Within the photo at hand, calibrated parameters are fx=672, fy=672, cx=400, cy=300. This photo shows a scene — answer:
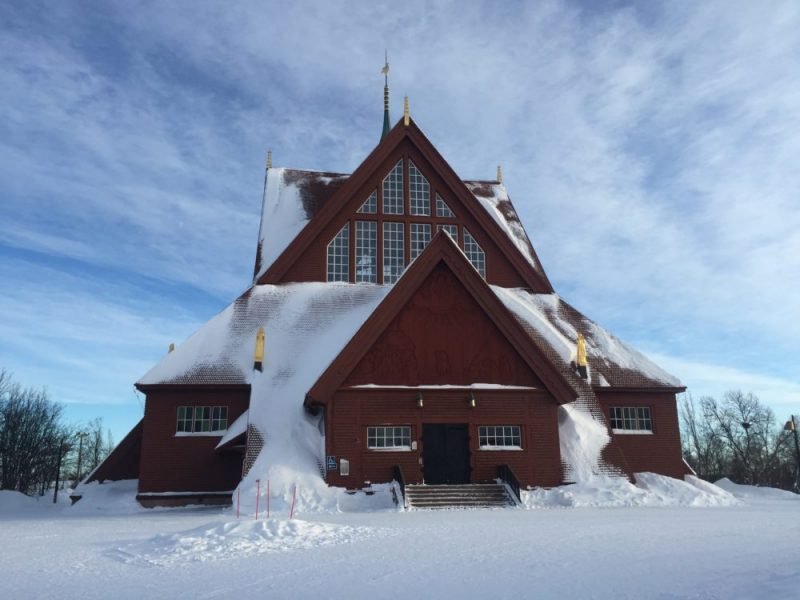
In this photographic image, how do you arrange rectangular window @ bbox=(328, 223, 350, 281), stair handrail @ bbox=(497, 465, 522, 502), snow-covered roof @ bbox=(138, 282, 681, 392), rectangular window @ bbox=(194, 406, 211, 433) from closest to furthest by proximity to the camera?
stair handrail @ bbox=(497, 465, 522, 502)
snow-covered roof @ bbox=(138, 282, 681, 392)
rectangular window @ bbox=(194, 406, 211, 433)
rectangular window @ bbox=(328, 223, 350, 281)

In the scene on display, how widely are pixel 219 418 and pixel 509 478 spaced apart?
10033mm

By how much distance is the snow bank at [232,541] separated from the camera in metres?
9.97

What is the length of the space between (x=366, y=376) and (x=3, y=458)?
37.1m

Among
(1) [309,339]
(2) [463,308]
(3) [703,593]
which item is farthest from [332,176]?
(3) [703,593]

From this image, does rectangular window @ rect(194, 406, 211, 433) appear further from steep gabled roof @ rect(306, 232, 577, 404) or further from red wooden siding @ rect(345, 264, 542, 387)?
steep gabled roof @ rect(306, 232, 577, 404)

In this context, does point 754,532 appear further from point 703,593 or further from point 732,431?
point 732,431

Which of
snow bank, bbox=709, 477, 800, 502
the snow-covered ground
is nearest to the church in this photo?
snow bank, bbox=709, 477, 800, 502

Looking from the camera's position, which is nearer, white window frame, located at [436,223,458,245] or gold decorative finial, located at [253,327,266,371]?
gold decorative finial, located at [253,327,266,371]

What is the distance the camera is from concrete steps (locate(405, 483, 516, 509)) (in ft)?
60.0

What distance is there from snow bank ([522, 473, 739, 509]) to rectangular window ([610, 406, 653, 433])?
327cm

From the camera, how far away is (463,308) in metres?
21.1


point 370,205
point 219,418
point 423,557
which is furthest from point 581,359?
point 423,557

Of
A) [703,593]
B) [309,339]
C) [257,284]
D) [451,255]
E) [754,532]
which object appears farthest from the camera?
[257,284]

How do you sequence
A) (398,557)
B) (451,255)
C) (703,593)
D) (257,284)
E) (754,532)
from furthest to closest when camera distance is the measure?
(257,284)
(451,255)
(754,532)
(398,557)
(703,593)
